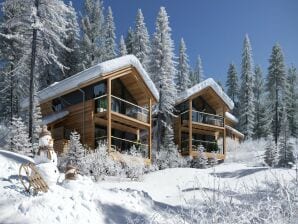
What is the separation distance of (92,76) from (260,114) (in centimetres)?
3960

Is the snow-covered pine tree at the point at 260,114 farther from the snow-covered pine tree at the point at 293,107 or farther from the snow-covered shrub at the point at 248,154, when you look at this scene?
the snow-covered shrub at the point at 248,154

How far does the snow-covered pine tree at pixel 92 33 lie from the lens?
140 ft

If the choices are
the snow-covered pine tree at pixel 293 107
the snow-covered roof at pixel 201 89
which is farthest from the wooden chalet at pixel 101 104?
the snow-covered pine tree at pixel 293 107

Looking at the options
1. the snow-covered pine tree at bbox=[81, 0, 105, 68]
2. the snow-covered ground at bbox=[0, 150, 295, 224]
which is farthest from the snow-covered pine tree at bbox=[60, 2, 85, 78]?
the snow-covered ground at bbox=[0, 150, 295, 224]

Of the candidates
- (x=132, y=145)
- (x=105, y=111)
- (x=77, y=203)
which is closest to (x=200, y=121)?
(x=132, y=145)

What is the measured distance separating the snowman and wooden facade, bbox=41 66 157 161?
10.4m

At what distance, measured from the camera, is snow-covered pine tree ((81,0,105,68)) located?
42531 mm

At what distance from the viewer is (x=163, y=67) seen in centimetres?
3666

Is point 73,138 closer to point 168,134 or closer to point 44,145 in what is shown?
point 44,145

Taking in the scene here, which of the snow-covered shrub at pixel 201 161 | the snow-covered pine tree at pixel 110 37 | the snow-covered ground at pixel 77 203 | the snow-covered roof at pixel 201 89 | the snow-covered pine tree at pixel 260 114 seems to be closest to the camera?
the snow-covered ground at pixel 77 203

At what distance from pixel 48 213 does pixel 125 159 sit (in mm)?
12949

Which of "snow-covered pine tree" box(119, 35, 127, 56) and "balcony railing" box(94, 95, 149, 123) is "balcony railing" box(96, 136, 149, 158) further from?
"snow-covered pine tree" box(119, 35, 127, 56)

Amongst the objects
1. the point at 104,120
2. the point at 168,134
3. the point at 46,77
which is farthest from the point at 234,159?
the point at 46,77

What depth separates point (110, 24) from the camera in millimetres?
52562
